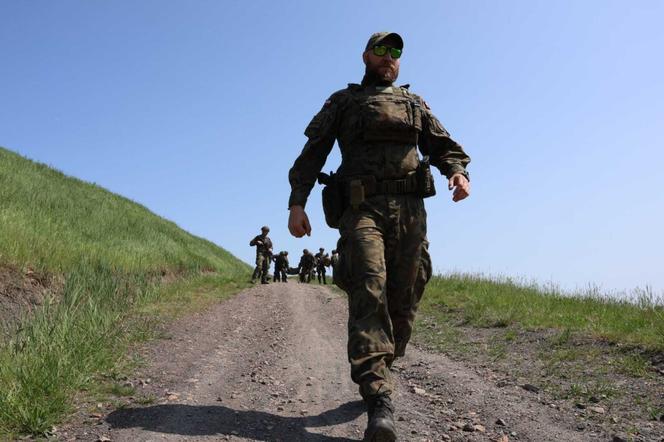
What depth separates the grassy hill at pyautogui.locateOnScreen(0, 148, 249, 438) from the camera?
318 centimetres

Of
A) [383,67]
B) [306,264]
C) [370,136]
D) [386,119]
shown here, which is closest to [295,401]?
[370,136]

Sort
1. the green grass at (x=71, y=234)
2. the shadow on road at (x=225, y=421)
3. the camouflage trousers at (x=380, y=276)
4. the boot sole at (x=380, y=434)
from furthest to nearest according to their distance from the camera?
1. the green grass at (x=71, y=234)
2. the camouflage trousers at (x=380, y=276)
3. the shadow on road at (x=225, y=421)
4. the boot sole at (x=380, y=434)

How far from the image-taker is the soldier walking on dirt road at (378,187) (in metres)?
3.33

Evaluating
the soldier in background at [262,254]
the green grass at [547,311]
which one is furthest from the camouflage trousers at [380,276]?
the soldier in background at [262,254]

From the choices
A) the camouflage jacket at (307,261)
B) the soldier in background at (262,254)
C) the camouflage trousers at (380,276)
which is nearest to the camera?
the camouflage trousers at (380,276)

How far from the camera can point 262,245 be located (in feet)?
56.6

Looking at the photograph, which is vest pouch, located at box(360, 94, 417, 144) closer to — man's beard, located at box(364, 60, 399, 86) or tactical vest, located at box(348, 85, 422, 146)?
tactical vest, located at box(348, 85, 422, 146)

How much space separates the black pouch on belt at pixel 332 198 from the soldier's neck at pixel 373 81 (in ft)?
2.75

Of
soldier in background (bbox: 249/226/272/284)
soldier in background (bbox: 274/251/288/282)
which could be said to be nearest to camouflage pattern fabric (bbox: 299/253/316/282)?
soldier in background (bbox: 274/251/288/282)

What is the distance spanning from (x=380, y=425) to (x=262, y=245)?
14.9 metres

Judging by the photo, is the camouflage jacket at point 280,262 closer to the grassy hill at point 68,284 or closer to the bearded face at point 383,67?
the grassy hill at point 68,284

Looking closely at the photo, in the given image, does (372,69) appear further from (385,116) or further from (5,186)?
(5,186)

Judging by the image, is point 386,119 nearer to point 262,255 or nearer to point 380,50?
point 380,50

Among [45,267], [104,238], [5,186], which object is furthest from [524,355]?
[5,186]
